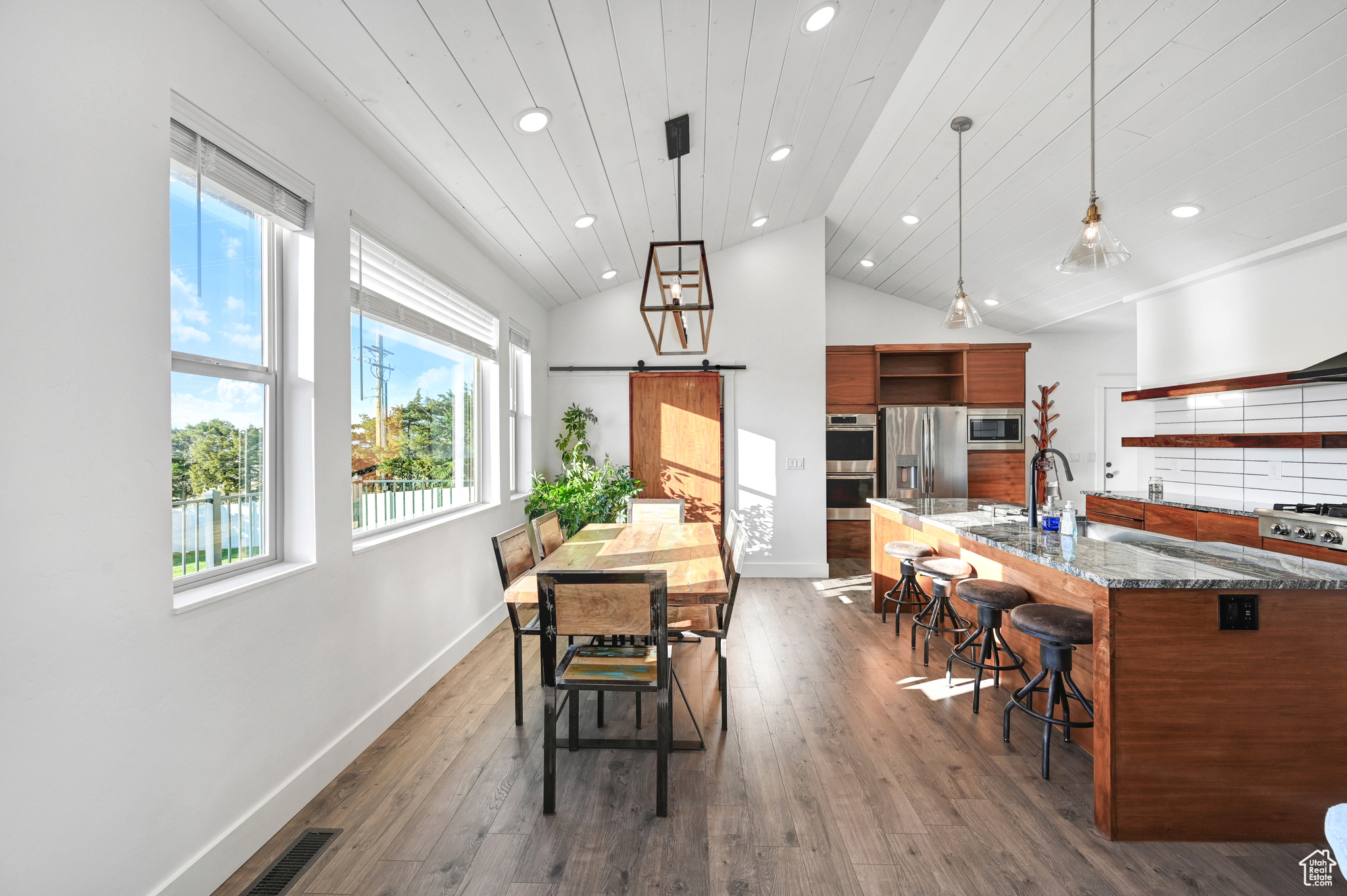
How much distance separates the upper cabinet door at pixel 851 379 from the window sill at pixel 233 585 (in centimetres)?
547

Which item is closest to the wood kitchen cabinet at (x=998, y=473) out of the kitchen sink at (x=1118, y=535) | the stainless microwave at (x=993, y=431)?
the stainless microwave at (x=993, y=431)

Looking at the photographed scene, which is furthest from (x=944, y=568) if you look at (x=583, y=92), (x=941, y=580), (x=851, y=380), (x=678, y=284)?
(x=851, y=380)

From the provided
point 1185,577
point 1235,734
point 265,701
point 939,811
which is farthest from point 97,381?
point 1235,734

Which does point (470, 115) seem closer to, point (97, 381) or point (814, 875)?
point (97, 381)

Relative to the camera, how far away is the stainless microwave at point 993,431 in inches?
262

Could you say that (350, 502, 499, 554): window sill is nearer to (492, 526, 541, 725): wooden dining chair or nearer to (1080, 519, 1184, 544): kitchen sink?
(492, 526, 541, 725): wooden dining chair

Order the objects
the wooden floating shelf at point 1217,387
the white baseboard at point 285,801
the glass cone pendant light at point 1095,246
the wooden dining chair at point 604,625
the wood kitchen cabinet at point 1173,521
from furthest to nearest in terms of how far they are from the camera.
A: the wood kitchen cabinet at point 1173,521 → the wooden floating shelf at point 1217,387 → the glass cone pendant light at point 1095,246 → the wooden dining chair at point 604,625 → the white baseboard at point 285,801

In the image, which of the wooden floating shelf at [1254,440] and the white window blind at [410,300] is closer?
the white window blind at [410,300]

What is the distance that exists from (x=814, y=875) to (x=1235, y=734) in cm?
142

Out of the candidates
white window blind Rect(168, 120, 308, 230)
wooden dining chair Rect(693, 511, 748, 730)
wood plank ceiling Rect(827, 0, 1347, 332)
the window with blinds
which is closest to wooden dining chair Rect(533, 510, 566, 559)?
the window with blinds

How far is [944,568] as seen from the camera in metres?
3.53

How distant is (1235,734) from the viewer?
1.96 metres

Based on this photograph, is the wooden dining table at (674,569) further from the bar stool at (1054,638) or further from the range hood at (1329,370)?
the range hood at (1329,370)

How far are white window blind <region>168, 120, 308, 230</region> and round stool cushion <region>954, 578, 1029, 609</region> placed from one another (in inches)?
129
